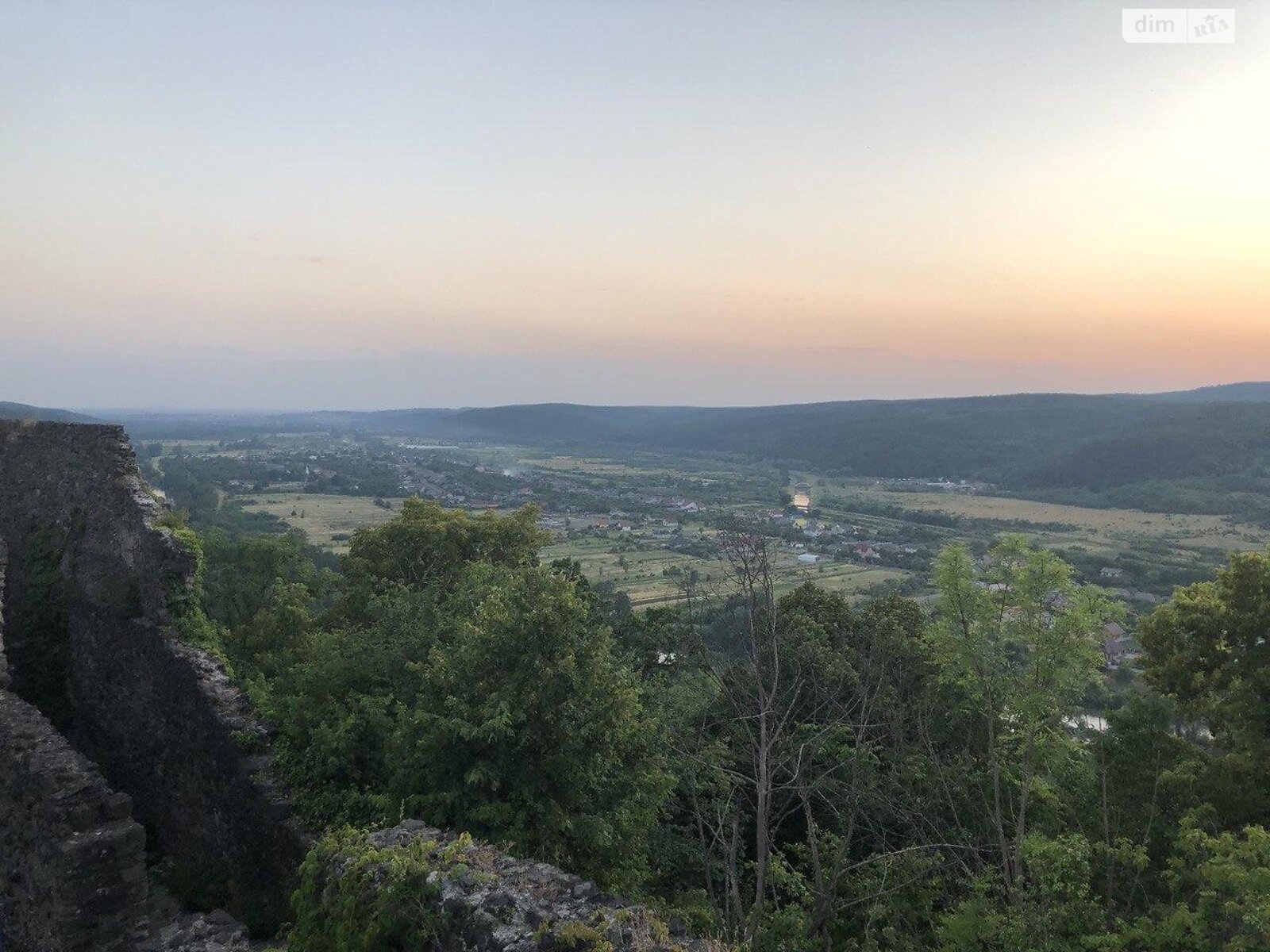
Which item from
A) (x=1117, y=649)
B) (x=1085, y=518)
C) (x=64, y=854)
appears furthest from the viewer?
(x=1085, y=518)

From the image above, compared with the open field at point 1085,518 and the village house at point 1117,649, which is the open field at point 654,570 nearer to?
the village house at point 1117,649

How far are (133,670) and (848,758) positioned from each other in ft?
44.1

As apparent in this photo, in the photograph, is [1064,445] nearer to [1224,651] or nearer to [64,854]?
[1224,651]

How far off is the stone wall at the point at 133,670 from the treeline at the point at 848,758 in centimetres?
83

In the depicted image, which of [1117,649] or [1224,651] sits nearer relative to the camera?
[1224,651]

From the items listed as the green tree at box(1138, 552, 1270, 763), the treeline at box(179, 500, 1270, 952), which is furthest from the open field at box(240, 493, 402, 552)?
the green tree at box(1138, 552, 1270, 763)

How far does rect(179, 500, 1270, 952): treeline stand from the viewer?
884 centimetres

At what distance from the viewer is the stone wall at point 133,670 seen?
394 inches

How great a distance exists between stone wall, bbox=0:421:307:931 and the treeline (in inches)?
32.5

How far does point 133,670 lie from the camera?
12.3 m

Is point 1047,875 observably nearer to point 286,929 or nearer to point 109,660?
point 286,929

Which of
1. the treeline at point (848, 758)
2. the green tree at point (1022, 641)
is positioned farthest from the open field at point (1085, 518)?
A: the green tree at point (1022, 641)

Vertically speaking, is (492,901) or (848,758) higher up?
(492,901)

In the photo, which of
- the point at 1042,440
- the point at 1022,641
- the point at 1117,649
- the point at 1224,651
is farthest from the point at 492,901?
the point at 1042,440
